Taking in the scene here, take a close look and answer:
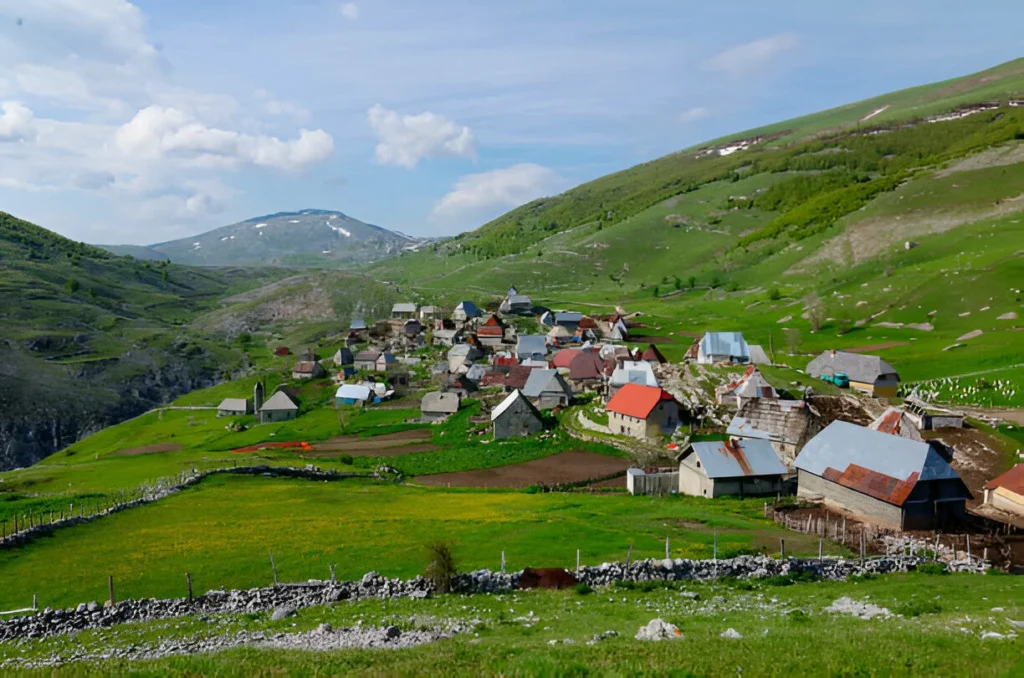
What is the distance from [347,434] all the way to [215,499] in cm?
3410

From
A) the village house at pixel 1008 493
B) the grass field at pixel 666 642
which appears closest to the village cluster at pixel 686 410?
the village house at pixel 1008 493

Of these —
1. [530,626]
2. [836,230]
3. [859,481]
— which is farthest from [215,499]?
[836,230]

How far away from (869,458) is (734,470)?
8.79 m

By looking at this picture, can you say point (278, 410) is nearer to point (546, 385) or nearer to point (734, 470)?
point (546, 385)

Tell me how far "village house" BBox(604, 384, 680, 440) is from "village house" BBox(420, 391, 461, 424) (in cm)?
2556

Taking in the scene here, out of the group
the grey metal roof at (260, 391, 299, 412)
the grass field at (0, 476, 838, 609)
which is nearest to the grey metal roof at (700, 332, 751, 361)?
the grass field at (0, 476, 838, 609)

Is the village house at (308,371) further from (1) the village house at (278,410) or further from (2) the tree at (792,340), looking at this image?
(2) the tree at (792,340)

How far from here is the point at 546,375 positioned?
3415 inches

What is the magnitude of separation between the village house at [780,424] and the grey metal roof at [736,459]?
20.1ft

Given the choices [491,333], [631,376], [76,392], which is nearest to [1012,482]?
[631,376]

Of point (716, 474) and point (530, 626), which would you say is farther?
point (716, 474)

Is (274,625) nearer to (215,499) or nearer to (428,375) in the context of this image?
(215,499)

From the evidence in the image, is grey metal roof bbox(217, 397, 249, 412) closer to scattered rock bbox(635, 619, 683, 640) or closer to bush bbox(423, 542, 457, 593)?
bush bbox(423, 542, 457, 593)

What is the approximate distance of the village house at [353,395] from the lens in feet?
324
